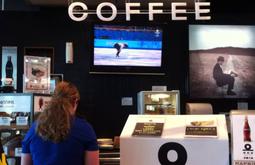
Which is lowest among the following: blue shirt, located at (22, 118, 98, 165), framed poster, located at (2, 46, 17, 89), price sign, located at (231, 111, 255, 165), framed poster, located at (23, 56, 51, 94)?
blue shirt, located at (22, 118, 98, 165)

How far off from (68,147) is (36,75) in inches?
68.2

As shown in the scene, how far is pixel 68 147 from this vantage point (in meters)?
2.32

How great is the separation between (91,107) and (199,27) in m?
2.24

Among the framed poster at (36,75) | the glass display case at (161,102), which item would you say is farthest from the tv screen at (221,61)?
the framed poster at (36,75)

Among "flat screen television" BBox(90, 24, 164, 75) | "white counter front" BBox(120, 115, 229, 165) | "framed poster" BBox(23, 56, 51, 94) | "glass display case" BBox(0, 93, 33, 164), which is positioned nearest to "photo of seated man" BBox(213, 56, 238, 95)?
"flat screen television" BBox(90, 24, 164, 75)

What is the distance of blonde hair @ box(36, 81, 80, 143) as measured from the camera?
2.30 metres

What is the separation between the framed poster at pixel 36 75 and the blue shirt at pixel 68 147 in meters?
1.52

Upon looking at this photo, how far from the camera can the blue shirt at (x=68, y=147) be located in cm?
231

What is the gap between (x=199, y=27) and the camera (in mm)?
6551

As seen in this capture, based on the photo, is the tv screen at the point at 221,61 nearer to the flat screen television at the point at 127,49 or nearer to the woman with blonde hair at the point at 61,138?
the flat screen television at the point at 127,49

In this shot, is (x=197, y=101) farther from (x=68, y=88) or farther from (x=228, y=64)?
(x=68, y=88)

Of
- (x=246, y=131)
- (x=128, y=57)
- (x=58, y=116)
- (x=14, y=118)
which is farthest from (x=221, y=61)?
(x=246, y=131)

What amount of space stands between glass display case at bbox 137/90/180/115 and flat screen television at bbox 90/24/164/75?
0.43 metres

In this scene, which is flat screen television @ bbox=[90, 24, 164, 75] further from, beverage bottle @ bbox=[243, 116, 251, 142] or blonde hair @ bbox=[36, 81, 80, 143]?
beverage bottle @ bbox=[243, 116, 251, 142]
